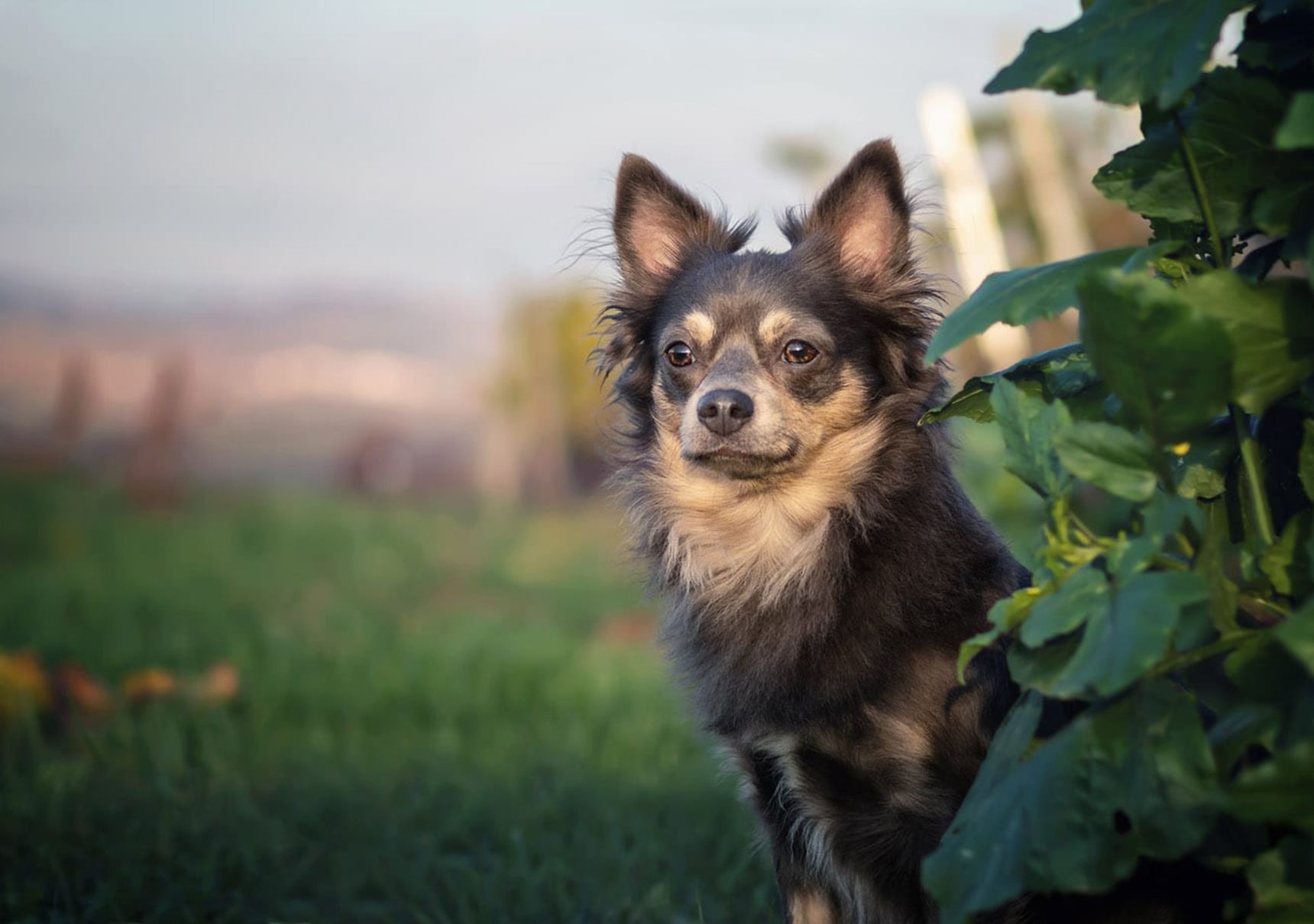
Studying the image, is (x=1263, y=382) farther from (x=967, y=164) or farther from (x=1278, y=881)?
(x=967, y=164)

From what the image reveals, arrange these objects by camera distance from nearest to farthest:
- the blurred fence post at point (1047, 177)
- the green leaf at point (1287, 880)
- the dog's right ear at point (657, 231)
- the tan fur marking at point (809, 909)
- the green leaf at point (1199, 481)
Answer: the green leaf at point (1287, 880) < the green leaf at point (1199, 481) < the tan fur marking at point (809, 909) < the dog's right ear at point (657, 231) < the blurred fence post at point (1047, 177)

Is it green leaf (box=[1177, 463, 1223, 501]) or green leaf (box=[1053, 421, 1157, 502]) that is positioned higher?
green leaf (box=[1053, 421, 1157, 502])

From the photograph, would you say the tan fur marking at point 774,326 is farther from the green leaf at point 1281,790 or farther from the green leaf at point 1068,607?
the green leaf at point 1281,790

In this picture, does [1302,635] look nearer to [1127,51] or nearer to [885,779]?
[1127,51]

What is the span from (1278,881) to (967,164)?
39.1 feet

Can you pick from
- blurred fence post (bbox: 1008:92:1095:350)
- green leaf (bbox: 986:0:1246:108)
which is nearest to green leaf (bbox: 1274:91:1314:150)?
green leaf (bbox: 986:0:1246:108)

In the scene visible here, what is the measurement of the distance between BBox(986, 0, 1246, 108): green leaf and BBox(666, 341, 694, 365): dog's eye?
2073 mm

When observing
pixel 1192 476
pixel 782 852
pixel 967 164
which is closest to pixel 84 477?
pixel 967 164

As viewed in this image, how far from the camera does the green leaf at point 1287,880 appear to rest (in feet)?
6.14

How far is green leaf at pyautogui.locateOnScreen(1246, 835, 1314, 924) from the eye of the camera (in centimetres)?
187

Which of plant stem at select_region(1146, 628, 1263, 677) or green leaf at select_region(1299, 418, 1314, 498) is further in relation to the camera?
green leaf at select_region(1299, 418, 1314, 498)

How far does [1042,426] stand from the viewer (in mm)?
2117

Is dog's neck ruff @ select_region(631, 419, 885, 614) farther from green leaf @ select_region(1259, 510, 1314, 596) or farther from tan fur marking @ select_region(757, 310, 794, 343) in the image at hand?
green leaf @ select_region(1259, 510, 1314, 596)

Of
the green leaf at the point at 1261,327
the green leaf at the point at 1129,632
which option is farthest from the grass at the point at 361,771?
the green leaf at the point at 1261,327
